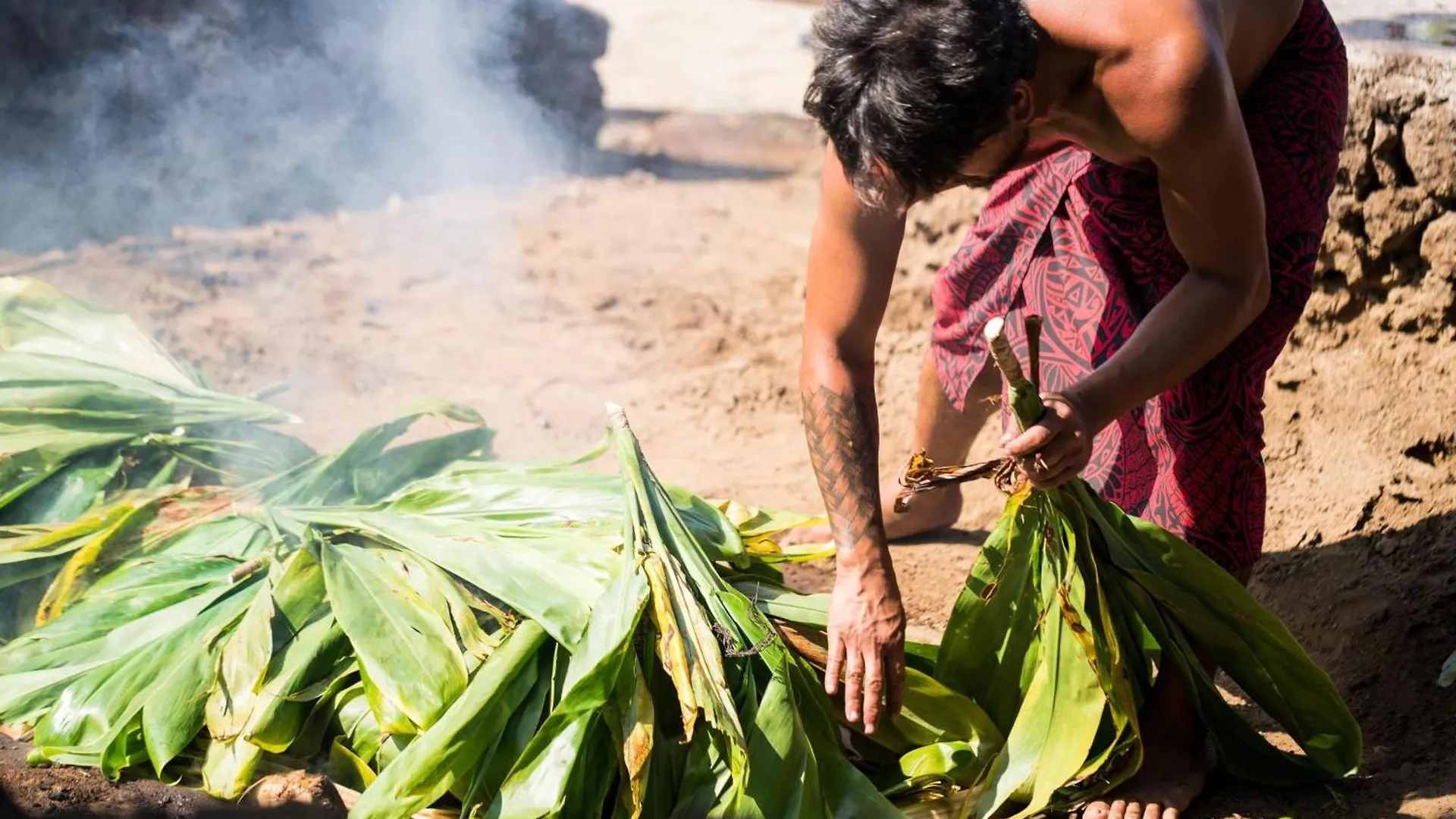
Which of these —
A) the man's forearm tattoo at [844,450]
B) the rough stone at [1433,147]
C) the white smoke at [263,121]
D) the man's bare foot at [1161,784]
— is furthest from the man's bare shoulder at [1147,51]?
the white smoke at [263,121]

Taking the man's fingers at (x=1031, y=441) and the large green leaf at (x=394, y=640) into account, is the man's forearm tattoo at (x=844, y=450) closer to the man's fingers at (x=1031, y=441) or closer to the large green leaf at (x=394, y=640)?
the man's fingers at (x=1031, y=441)

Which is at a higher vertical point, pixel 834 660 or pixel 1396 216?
pixel 1396 216

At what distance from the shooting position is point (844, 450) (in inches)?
88.7

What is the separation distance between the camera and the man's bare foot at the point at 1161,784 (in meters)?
2.23

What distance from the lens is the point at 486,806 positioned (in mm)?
2139

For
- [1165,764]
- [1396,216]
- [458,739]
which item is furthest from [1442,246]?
[458,739]

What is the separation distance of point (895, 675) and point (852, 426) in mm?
451

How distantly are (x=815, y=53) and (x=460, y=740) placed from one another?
1.26 m

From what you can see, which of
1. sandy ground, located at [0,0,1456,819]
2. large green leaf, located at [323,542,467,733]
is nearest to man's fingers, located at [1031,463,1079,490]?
sandy ground, located at [0,0,1456,819]

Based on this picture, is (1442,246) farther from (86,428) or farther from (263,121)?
(263,121)

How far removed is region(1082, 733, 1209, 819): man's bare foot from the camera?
2.23 metres

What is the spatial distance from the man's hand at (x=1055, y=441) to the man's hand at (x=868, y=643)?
1.08 ft

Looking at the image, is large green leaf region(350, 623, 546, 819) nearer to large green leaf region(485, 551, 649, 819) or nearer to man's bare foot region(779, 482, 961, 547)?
large green leaf region(485, 551, 649, 819)

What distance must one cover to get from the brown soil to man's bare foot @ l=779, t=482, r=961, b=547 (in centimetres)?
7
